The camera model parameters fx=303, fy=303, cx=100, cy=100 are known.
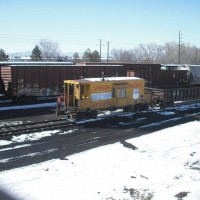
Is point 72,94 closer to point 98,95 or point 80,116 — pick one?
point 80,116

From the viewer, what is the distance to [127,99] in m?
22.0

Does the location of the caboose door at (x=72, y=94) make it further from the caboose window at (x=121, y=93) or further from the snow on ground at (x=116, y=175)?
the snow on ground at (x=116, y=175)

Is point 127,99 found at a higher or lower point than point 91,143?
higher

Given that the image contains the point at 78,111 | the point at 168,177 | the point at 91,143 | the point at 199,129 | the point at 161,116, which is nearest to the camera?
the point at 168,177

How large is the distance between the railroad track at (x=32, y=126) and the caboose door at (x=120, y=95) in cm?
406

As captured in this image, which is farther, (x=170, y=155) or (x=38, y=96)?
(x=38, y=96)

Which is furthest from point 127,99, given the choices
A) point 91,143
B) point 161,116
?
point 91,143

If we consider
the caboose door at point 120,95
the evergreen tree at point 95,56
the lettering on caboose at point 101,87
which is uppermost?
the evergreen tree at point 95,56

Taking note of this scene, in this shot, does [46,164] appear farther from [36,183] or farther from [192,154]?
[192,154]

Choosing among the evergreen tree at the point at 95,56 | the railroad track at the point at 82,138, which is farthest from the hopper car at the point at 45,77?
the evergreen tree at the point at 95,56

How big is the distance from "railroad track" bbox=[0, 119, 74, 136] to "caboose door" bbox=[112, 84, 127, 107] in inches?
160

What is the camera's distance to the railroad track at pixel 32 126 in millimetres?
16406

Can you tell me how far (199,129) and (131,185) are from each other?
913 cm

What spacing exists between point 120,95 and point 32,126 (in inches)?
267
